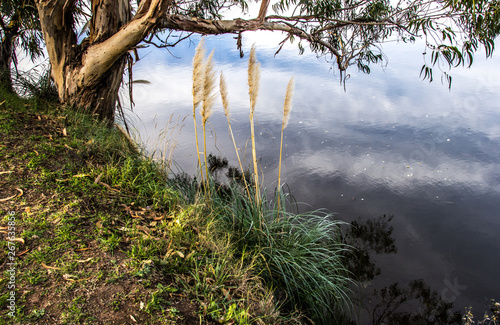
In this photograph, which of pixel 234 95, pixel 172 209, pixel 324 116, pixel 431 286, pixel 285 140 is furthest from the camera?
pixel 234 95

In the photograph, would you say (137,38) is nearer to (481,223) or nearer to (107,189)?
(107,189)

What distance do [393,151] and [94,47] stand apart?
4.43m

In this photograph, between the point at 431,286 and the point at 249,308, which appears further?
the point at 431,286

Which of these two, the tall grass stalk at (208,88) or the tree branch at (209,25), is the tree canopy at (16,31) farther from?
the tall grass stalk at (208,88)

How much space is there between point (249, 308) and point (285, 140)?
14.2ft

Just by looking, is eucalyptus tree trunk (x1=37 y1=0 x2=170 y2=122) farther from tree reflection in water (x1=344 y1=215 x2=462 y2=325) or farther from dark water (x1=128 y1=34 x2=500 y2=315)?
tree reflection in water (x1=344 y1=215 x2=462 y2=325)

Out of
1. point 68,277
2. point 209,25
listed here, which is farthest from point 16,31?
point 68,277

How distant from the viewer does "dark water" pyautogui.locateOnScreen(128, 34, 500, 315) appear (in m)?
3.44

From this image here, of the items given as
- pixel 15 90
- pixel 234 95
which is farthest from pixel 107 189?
pixel 234 95

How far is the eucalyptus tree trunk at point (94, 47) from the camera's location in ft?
10.6

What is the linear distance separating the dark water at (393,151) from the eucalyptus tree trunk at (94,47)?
0.74 m

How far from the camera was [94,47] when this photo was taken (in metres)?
3.43

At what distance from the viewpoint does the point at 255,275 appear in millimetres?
2096

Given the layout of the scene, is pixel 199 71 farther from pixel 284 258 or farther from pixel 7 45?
pixel 7 45
